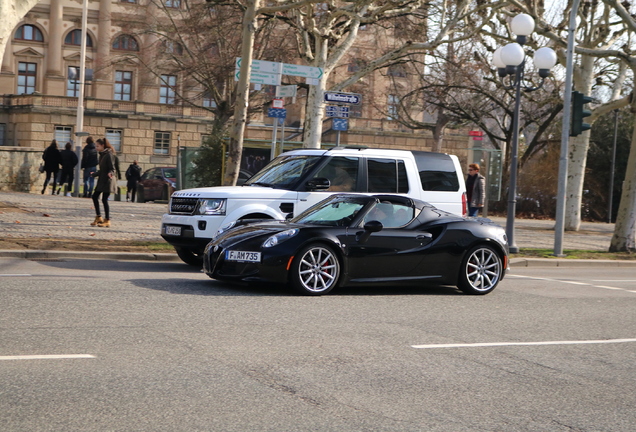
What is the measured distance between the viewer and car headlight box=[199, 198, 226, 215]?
12.7 meters

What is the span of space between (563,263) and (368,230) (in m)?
8.62

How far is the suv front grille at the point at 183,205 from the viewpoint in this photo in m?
12.9

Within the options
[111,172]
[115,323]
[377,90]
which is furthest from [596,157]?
[115,323]

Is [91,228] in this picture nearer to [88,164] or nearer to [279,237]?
[279,237]

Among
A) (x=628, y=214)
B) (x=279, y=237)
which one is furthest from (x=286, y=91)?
(x=279, y=237)

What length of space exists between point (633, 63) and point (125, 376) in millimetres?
17067

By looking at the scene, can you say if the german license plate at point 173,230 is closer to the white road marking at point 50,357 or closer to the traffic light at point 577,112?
the white road marking at point 50,357

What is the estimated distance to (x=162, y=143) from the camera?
65938mm

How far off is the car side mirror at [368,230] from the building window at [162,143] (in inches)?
2222

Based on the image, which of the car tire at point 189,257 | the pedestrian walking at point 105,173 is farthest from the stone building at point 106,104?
the car tire at point 189,257

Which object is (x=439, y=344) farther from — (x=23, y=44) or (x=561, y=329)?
(x=23, y=44)

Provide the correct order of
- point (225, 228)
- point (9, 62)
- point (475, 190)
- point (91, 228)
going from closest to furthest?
point (225, 228) < point (91, 228) < point (475, 190) < point (9, 62)

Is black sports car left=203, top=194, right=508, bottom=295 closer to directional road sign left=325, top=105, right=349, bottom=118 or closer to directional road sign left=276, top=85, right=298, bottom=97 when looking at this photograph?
directional road sign left=276, top=85, right=298, bottom=97

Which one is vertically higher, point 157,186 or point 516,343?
point 157,186
